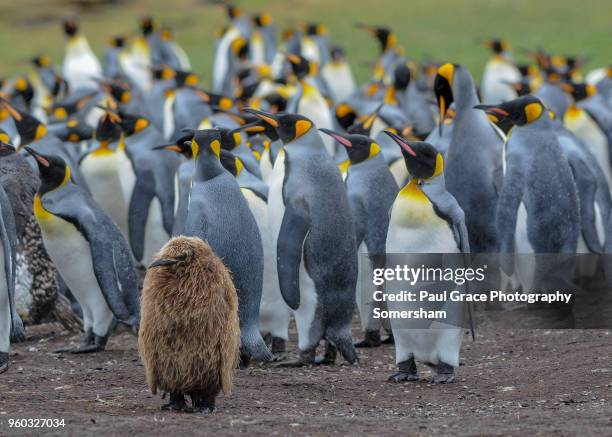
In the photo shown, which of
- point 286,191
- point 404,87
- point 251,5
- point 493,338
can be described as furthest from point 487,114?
point 251,5

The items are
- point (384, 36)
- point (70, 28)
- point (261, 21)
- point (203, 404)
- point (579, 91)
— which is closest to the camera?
point (203, 404)

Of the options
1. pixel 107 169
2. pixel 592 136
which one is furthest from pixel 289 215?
pixel 592 136

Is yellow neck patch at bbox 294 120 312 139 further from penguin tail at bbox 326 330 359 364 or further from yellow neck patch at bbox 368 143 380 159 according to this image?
penguin tail at bbox 326 330 359 364

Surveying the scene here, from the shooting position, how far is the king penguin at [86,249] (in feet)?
18.6

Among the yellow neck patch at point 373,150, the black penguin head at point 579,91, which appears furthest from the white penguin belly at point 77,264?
the black penguin head at point 579,91

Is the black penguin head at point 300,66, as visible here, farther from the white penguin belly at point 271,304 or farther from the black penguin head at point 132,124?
the white penguin belly at point 271,304

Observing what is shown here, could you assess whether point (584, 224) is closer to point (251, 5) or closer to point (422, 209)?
point (422, 209)

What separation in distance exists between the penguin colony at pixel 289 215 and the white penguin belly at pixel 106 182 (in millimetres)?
12

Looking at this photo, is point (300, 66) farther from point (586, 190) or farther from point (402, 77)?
point (586, 190)

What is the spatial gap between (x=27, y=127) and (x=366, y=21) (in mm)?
14938

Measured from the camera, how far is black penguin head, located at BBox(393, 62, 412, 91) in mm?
11430

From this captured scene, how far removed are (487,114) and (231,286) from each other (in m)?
3.22

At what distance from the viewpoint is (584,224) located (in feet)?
23.7

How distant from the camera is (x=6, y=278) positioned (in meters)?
4.93
